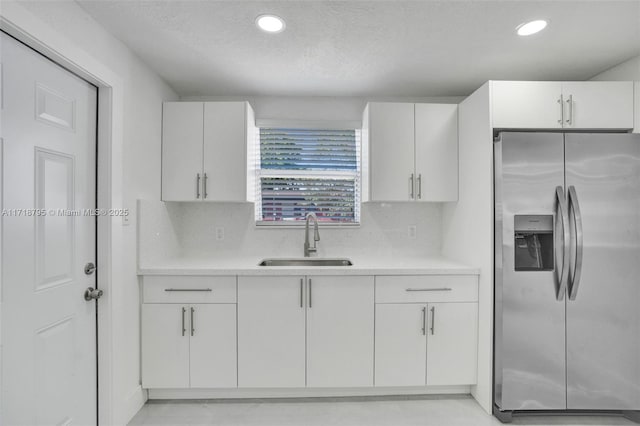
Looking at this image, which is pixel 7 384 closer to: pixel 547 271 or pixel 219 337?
pixel 219 337

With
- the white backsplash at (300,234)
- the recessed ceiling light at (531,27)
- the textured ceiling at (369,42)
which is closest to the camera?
the textured ceiling at (369,42)

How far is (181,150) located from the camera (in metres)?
2.37

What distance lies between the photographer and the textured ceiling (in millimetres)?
1575

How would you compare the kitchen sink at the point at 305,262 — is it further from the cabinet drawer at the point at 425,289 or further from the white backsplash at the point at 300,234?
the cabinet drawer at the point at 425,289

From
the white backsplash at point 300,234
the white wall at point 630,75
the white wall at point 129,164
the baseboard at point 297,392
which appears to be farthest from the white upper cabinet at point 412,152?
the white wall at point 129,164

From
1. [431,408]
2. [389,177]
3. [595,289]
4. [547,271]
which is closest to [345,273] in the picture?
[389,177]

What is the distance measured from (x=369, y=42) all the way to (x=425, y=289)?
5.31 ft

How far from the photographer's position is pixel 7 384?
4.08 ft

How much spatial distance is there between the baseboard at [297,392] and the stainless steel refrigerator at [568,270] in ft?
1.43

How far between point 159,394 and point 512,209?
103 inches

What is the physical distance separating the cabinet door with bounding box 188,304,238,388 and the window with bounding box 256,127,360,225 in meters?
0.97

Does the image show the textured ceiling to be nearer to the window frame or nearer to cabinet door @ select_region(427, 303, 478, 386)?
the window frame

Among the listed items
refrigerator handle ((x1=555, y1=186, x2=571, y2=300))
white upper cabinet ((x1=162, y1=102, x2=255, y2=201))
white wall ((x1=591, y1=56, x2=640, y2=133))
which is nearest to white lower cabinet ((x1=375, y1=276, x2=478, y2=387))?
refrigerator handle ((x1=555, y1=186, x2=571, y2=300))

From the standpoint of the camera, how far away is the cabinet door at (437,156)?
2414mm
